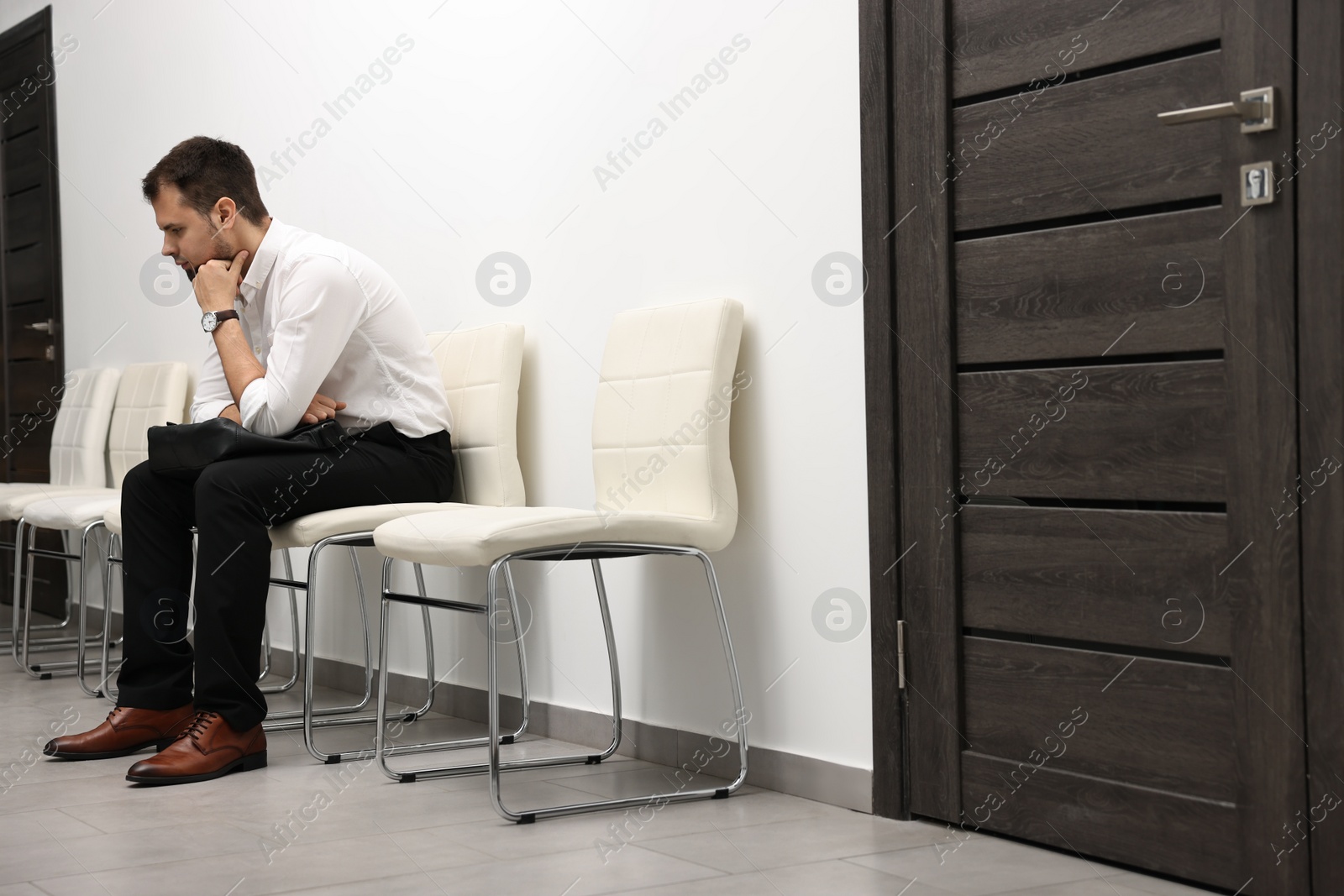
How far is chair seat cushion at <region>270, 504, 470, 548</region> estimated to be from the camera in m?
2.50

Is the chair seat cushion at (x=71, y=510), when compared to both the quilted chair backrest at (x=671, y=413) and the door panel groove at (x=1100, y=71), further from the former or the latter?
the door panel groove at (x=1100, y=71)

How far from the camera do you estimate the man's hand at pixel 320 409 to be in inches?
103

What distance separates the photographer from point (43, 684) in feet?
11.7

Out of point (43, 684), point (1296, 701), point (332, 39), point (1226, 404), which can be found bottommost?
point (43, 684)

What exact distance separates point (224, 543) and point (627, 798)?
86cm

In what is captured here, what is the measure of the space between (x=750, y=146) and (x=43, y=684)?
2418 mm

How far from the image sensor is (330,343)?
258 cm

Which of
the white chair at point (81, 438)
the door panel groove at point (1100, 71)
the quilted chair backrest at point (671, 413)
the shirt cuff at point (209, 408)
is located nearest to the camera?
the door panel groove at point (1100, 71)

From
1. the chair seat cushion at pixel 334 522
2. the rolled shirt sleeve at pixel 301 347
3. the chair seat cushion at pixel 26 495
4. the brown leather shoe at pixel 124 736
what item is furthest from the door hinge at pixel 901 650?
the chair seat cushion at pixel 26 495

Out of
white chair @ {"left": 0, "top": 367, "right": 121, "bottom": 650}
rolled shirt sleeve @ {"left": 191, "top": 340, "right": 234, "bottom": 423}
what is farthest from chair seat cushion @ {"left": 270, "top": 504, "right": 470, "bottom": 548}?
white chair @ {"left": 0, "top": 367, "right": 121, "bottom": 650}

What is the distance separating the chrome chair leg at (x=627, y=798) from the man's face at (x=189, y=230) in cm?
103

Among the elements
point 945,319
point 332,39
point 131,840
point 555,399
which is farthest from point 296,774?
point 332,39

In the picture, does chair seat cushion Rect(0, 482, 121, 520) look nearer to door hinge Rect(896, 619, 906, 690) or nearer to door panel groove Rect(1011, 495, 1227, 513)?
door hinge Rect(896, 619, 906, 690)

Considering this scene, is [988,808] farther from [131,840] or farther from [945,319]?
[131,840]
